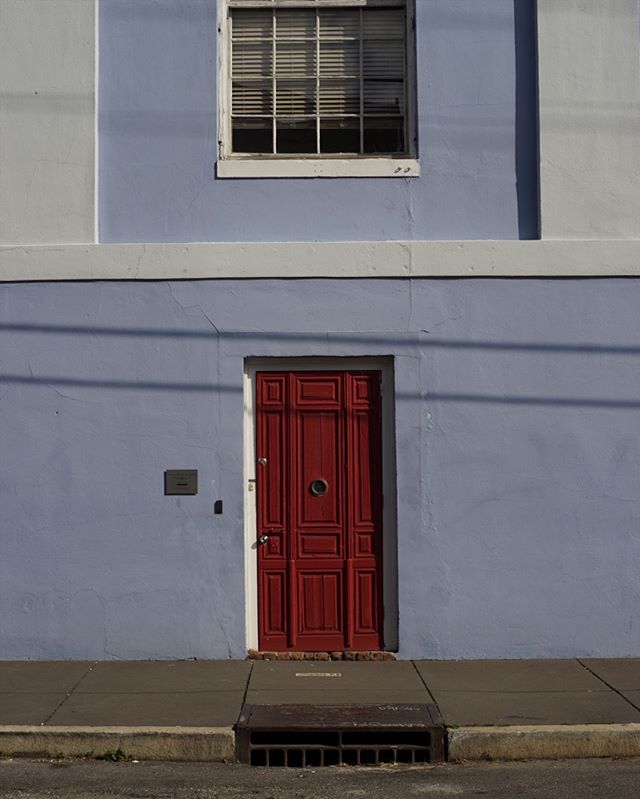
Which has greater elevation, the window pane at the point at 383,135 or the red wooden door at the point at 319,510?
the window pane at the point at 383,135

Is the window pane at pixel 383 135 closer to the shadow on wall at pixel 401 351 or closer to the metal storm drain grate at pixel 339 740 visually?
the shadow on wall at pixel 401 351

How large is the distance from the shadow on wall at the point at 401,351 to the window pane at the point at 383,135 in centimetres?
165

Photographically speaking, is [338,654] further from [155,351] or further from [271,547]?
[155,351]

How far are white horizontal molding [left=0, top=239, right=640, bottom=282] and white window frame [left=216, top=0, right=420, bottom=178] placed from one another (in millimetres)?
598

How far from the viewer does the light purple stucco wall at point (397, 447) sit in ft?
31.3

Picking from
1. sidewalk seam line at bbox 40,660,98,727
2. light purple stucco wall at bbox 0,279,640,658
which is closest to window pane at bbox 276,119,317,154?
light purple stucco wall at bbox 0,279,640,658

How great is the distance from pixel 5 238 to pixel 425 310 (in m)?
3.48

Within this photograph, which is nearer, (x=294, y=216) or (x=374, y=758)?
(x=374, y=758)

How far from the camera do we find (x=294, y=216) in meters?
9.77

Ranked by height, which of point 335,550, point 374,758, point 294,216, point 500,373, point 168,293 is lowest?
point 374,758

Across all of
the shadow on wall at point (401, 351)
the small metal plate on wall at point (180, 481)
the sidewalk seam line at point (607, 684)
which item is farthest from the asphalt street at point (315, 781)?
the shadow on wall at point (401, 351)

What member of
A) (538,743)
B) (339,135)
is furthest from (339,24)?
(538,743)

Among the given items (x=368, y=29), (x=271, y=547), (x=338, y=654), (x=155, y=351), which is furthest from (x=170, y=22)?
(x=338, y=654)

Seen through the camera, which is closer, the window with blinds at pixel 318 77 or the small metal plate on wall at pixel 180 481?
the small metal plate on wall at pixel 180 481
